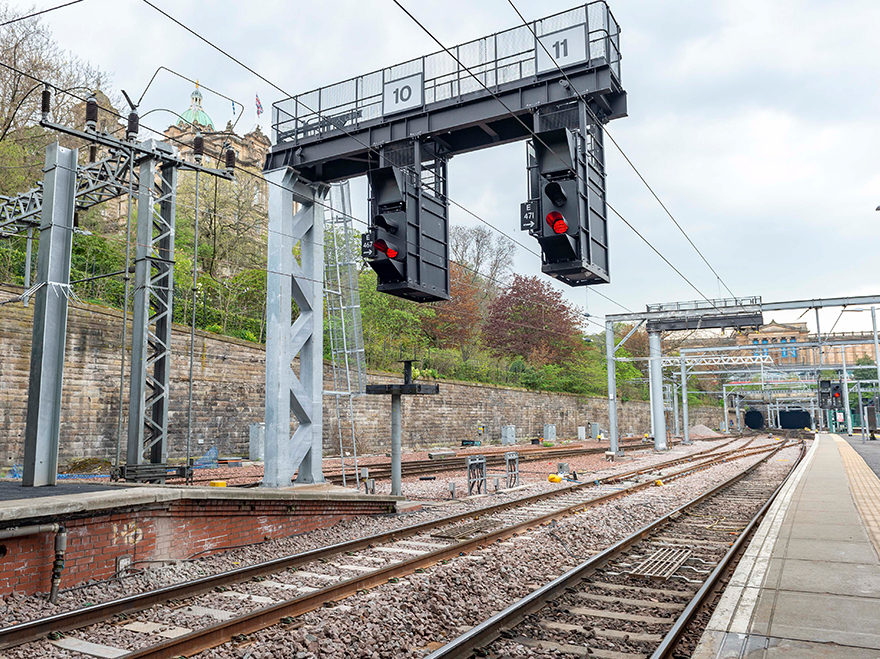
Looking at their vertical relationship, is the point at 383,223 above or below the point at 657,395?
above

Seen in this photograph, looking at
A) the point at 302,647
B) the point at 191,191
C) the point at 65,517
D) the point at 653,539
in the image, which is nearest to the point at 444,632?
the point at 302,647

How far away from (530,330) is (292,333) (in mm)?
39131

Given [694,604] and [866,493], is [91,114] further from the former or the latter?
[866,493]

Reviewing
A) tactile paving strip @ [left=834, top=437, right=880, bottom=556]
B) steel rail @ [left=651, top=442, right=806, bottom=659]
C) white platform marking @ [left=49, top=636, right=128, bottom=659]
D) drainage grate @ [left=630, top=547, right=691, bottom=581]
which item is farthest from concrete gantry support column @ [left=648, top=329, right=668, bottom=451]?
white platform marking @ [left=49, top=636, right=128, bottom=659]

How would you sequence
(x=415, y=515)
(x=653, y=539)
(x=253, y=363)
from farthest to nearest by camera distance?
1. (x=253, y=363)
2. (x=415, y=515)
3. (x=653, y=539)

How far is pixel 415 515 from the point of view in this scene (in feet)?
36.9

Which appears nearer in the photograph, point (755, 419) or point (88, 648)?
point (88, 648)

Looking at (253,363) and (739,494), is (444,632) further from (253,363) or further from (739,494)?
(253,363)

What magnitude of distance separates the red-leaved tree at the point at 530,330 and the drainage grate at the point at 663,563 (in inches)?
1554

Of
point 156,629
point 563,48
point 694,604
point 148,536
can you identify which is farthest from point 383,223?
point 694,604

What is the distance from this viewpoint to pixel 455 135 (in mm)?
11953

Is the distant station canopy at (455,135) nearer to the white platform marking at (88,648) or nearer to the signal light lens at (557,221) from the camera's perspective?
the signal light lens at (557,221)

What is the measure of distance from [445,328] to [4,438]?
99.5 ft

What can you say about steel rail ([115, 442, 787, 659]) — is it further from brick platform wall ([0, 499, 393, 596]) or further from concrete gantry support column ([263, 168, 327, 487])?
concrete gantry support column ([263, 168, 327, 487])
